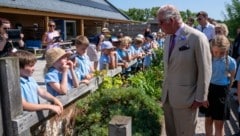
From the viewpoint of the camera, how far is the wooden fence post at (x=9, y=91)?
7.45 ft

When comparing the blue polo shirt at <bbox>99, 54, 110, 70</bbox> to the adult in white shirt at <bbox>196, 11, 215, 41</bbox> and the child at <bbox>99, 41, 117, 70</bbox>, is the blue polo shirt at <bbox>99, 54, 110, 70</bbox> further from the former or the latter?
the adult in white shirt at <bbox>196, 11, 215, 41</bbox>

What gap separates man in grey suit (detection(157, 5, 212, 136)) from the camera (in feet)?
12.4

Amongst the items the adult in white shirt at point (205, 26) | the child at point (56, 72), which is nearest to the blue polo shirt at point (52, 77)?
the child at point (56, 72)

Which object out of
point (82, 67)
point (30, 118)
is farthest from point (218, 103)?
point (30, 118)

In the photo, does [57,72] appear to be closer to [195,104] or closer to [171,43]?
[171,43]

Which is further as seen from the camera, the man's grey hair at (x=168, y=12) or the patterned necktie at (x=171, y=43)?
the patterned necktie at (x=171, y=43)

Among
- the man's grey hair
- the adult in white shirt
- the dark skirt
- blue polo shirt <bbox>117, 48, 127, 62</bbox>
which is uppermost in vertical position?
the man's grey hair

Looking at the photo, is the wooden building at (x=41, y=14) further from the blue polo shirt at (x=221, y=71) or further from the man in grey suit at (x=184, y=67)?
the man in grey suit at (x=184, y=67)

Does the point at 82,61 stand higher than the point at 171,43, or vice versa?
the point at 171,43

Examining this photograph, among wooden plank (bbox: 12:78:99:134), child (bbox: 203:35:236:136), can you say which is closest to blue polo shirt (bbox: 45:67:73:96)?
wooden plank (bbox: 12:78:99:134)

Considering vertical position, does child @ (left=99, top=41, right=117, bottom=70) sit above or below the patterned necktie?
below

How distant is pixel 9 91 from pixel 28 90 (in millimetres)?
675

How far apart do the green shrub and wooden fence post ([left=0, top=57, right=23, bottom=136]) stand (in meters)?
1.38

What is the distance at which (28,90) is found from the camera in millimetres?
2967
